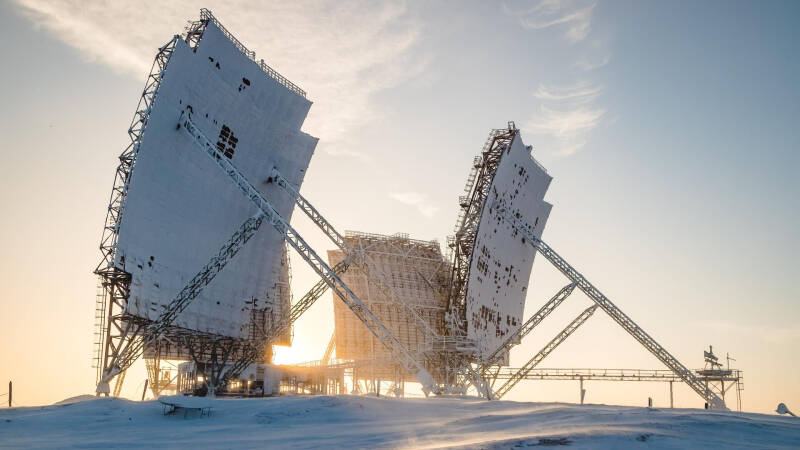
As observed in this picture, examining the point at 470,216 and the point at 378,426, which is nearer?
the point at 378,426

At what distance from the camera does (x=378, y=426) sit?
85.4 ft

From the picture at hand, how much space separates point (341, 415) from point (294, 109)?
32565 millimetres

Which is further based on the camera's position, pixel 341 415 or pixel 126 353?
pixel 126 353

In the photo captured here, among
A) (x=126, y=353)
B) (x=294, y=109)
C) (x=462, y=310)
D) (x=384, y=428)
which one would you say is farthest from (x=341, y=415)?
(x=462, y=310)

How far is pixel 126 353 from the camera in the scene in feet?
153

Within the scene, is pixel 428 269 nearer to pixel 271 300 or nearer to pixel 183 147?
pixel 271 300

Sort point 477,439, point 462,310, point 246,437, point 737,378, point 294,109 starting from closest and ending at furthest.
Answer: point 477,439, point 246,437, point 294,109, point 737,378, point 462,310

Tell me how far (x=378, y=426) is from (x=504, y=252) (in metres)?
49.3

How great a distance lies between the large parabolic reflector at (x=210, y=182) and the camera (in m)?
45.1

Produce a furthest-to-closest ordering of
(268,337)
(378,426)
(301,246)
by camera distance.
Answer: (268,337), (301,246), (378,426)

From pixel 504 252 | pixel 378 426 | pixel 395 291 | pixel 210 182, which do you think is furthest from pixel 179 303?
pixel 504 252

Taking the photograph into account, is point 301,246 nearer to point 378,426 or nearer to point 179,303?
point 179,303

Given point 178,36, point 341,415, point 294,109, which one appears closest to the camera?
point 341,415

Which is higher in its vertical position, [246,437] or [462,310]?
[462,310]
